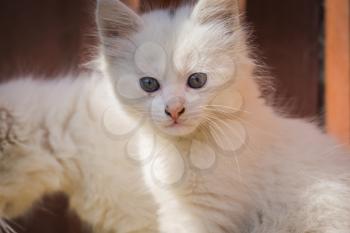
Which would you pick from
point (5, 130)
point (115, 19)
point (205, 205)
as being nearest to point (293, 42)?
point (115, 19)

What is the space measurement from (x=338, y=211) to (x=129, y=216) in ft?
2.00

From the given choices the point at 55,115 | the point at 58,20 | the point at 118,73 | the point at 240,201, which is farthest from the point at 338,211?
the point at 58,20

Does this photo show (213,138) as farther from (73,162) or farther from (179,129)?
(73,162)

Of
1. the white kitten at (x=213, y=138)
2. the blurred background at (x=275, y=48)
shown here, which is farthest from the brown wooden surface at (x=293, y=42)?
the white kitten at (x=213, y=138)

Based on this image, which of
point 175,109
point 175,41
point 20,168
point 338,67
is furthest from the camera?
point 338,67

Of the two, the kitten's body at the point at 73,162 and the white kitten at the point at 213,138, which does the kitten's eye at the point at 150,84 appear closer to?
the white kitten at the point at 213,138

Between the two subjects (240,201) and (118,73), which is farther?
(118,73)

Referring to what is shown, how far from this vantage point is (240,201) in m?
1.50

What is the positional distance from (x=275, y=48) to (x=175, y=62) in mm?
1009

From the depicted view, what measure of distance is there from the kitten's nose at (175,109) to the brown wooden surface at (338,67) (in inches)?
40.8

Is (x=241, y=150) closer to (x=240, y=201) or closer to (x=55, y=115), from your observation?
(x=240, y=201)

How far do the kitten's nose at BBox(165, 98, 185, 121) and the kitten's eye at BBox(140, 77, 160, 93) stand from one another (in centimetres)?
9

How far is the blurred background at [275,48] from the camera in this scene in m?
2.26

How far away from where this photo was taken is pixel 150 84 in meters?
1.51
